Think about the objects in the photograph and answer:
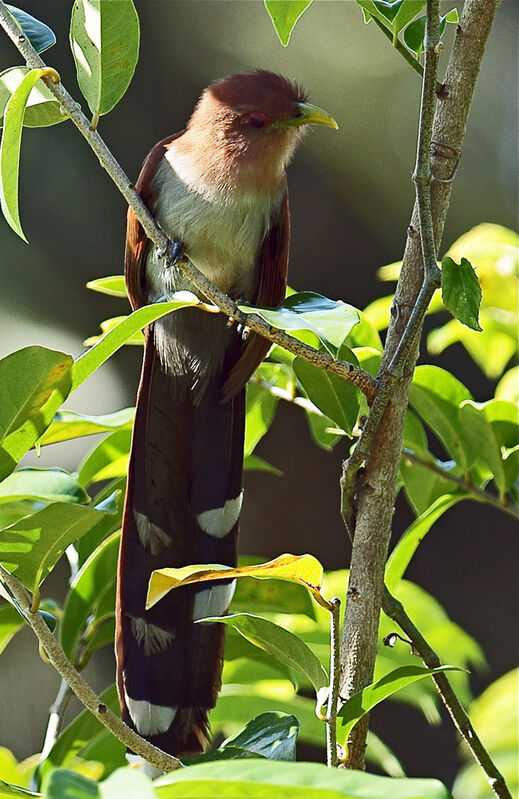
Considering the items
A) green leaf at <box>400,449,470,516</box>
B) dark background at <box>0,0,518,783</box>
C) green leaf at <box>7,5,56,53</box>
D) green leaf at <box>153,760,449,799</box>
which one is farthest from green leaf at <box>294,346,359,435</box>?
dark background at <box>0,0,518,783</box>

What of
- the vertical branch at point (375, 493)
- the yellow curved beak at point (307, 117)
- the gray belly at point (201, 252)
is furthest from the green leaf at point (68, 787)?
the yellow curved beak at point (307, 117)

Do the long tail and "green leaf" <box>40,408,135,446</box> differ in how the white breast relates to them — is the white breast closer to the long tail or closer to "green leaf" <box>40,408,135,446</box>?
the long tail

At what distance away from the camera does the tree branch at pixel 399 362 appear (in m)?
0.83

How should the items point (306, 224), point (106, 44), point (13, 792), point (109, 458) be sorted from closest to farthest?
1. point (13, 792)
2. point (106, 44)
3. point (109, 458)
4. point (306, 224)

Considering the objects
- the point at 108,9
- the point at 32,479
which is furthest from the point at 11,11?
the point at 32,479

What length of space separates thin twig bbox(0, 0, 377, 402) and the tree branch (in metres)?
0.04

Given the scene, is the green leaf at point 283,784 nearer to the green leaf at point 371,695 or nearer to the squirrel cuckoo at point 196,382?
the green leaf at point 371,695

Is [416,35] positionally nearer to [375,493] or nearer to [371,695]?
[375,493]

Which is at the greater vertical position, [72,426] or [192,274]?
[192,274]

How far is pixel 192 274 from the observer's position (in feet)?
3.01

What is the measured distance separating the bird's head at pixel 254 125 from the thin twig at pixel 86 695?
2.96 feet

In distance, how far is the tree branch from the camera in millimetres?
831

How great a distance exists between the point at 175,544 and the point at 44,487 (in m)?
0.28

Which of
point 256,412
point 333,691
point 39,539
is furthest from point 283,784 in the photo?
point 256,412
